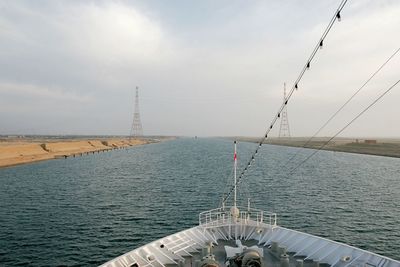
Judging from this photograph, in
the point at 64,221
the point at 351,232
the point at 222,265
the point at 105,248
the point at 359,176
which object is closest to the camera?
the point at 222,265

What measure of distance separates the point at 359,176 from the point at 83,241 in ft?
231

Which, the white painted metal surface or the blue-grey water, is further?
the blue-grey water

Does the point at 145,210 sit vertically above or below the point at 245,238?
below

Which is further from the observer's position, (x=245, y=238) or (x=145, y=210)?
(x=145, y=210)

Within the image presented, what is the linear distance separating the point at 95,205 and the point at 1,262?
19.4 m

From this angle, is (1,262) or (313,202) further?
(313,202)

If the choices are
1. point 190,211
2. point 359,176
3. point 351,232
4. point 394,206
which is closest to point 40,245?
point 190,211

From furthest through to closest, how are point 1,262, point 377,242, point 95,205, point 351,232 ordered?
point 95,205, point 351,232, point 377,242, point 1,262

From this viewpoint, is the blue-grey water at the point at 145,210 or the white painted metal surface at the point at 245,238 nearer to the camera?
the white painted metal surface at the point at 245,238

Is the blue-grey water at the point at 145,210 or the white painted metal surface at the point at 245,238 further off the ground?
the white painted metal surface at the point at 245,238

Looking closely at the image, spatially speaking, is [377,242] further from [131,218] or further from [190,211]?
[131,218]

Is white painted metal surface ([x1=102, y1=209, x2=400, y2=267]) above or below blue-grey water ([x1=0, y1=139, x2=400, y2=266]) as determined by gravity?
above

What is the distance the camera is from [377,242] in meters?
29.0

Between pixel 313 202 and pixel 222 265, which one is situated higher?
pixel 222 265
